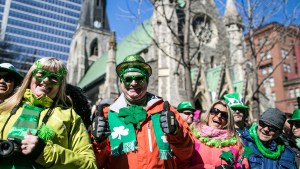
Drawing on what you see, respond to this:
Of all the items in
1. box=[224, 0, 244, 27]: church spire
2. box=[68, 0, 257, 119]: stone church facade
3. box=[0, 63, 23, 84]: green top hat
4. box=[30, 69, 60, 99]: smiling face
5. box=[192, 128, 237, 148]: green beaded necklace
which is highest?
box=[224, 0, 244, 27]: church spire

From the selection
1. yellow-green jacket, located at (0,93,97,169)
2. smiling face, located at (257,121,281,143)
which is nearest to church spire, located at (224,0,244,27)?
smiling face, located at (257,121,281,143)

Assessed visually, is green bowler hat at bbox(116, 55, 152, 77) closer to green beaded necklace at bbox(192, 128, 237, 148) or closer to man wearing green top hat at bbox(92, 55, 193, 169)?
man wearing green top hat at bbox(92, 55, 193, 169)

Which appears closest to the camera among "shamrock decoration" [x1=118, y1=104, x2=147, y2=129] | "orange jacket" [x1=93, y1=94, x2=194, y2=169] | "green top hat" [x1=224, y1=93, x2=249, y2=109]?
"orange jacket" [x1=93, y1=94, x2=194, y2=169]

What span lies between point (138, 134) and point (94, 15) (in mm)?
47446

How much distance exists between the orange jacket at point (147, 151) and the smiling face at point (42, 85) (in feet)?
1.90

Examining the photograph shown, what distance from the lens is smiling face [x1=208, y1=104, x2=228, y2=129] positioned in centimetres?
332

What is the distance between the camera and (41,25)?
7244 centimetres

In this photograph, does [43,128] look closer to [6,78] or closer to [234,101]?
[6,78]

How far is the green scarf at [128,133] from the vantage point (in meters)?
2.51

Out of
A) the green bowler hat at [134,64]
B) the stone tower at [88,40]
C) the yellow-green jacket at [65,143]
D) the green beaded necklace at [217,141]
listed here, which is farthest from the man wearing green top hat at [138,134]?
the stone tower at [88,40]

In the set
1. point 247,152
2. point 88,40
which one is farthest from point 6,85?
point 88,40

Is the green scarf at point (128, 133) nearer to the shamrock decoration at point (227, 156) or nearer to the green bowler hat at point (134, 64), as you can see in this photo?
the green bowler hat at point (134, 64)

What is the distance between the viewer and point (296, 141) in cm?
405

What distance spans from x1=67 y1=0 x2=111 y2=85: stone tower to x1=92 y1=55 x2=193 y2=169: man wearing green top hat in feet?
Result: 123
